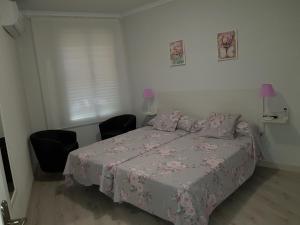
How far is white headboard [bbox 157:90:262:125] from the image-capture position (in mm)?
3346

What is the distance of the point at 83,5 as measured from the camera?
3.94 m

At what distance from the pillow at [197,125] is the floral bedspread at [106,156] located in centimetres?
15

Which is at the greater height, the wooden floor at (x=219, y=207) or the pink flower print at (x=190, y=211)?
the pink flower print at (x=190, y=211)

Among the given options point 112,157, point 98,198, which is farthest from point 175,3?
point 98,198

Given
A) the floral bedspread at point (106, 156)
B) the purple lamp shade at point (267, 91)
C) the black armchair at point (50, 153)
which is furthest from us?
the black armchair at point (50, 153)

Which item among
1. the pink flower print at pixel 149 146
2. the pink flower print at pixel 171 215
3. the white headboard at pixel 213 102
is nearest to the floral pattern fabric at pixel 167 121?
the white headboard at pixel 213 102

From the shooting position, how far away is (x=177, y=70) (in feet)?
13.6

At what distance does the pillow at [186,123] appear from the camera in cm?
377

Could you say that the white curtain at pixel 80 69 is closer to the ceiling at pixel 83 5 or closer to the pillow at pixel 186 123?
the ceiling at pixel 83 5

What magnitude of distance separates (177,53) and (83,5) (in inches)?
67.6

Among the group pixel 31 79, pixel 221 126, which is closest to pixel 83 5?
pixel 31 79

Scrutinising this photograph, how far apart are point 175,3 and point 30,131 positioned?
10.5ft

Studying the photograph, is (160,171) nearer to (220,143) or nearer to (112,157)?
(112,157)

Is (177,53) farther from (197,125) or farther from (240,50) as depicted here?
(197,125)
